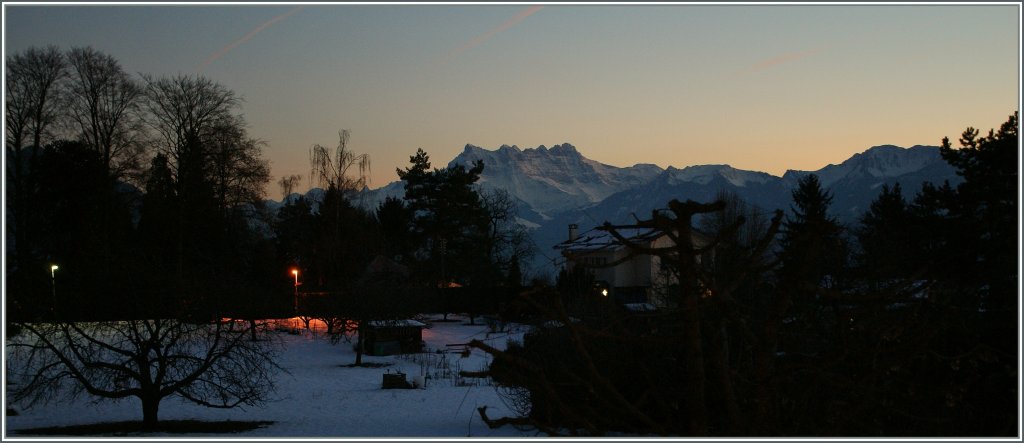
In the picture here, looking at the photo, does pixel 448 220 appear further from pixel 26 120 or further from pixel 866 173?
pixel 866 173

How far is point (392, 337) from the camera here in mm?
40062

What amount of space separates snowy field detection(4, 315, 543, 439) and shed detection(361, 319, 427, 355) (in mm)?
3883

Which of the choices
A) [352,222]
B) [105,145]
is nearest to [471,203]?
[352,222]

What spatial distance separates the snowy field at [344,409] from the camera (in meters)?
19.1

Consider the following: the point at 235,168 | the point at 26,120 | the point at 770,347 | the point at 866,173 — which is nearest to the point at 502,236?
the point at 235,168

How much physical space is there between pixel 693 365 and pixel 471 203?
59.9 metres

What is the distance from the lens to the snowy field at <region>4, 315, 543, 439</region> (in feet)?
62.6

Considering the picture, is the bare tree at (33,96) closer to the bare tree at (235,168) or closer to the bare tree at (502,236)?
the bare tree at (235,168)

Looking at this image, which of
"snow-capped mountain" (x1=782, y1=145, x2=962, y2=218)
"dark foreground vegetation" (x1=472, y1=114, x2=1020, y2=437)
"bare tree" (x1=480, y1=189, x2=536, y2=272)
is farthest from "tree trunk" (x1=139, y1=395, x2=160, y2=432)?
"snow-capped mountain" (x1=782, y1=145, x2=962, y2=218)

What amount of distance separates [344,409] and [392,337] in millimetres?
16057

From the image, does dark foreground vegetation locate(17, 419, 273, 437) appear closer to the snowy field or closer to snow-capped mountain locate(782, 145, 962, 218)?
the snowy field

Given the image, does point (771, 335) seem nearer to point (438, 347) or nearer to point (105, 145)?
point (438, 347)

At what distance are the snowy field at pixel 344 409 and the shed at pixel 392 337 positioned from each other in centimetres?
388

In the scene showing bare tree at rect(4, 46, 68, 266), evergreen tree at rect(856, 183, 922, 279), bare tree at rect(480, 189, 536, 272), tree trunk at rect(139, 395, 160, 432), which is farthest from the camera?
bare tree at rect(480, 189, 536, 272)
